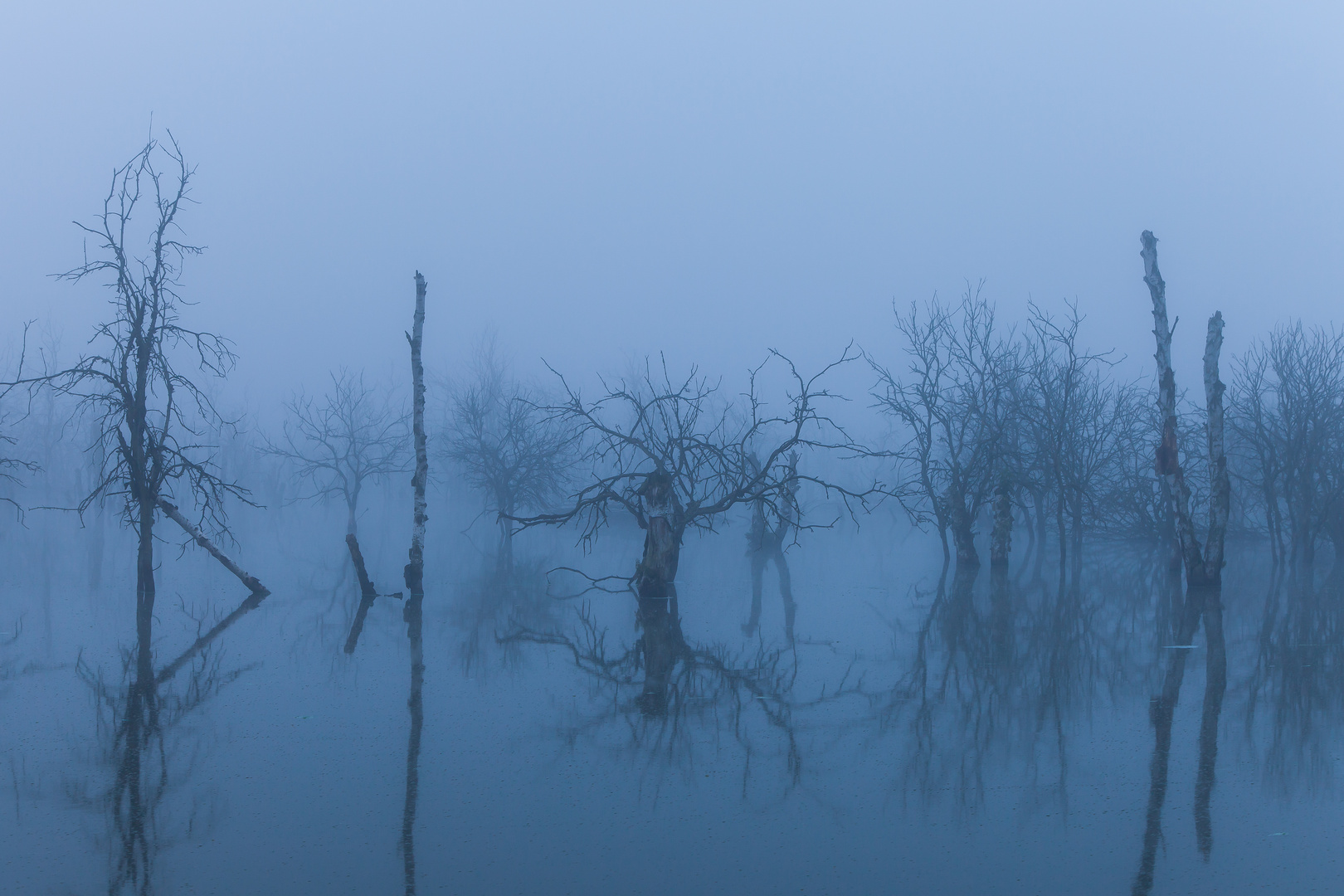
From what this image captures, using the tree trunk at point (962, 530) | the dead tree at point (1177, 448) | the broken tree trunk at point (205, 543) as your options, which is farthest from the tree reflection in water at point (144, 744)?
the tree trunk at point (962, 530)

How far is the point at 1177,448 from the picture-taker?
16453 millimetres

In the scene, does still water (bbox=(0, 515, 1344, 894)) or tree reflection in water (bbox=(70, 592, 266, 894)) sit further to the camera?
tree reflection in water (bbox=(70, 592, 266, 894))

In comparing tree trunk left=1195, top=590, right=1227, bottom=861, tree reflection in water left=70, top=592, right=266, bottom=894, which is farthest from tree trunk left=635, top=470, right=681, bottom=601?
tree trunk left=1195, top=590, right=1227, bottom=861

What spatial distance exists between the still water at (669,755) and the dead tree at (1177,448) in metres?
2.71

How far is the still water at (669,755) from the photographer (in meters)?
4.91

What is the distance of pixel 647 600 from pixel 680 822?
9735mm

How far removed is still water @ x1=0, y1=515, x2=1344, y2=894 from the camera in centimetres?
491

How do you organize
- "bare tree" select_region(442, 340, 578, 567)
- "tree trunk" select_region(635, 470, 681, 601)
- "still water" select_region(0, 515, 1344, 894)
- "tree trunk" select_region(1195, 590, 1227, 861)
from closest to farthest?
1. "still water" select_region(0, 515, 1344, 894)
2. "tree trunk" select_region(1195, 590, 1227, 861)
3. "tree trunk" select_region(635, 470, 681, 601)
4. "bare tree" select_region(442, 340, 578, 567)

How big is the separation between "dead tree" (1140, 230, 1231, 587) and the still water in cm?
271

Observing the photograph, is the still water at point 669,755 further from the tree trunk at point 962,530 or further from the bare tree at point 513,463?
the bare tree at point 513,463

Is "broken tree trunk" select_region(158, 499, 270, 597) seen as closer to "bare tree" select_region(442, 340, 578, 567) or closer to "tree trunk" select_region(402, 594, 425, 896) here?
"tree trunk" select_region(402, 594, 425, 896)

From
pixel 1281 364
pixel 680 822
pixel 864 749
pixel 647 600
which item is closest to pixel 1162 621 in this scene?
pixel 647 600

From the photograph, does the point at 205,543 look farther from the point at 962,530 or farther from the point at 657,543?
the point at 962,530

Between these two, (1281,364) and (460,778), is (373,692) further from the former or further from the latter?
(1281,364)
